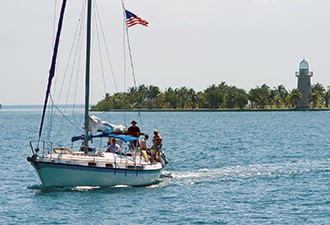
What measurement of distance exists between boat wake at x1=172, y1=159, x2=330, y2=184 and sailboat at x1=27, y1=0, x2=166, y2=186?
4.12m

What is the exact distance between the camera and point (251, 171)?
45.5 metres

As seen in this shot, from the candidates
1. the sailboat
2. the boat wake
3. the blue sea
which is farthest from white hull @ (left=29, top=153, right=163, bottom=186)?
the boat wake

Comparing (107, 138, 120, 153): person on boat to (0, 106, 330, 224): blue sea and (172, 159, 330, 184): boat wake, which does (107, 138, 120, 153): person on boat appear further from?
(172, 159, 330, 184): boat wake

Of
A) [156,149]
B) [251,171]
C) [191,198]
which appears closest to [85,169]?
[191,198]

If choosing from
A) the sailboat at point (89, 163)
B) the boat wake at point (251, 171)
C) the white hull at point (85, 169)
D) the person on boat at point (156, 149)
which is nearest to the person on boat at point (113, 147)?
the sailboat at point (89, 163)

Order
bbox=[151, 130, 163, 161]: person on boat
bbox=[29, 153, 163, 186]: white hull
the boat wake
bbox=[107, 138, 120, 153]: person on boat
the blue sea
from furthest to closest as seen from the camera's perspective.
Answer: the boat wake, bbox=[151, 130, 163, 161]: person on boat, bbox=[107, 138, 120, 153]: person on boat, bbox=[29, 153, 163, 186]: white hull, the blue sea

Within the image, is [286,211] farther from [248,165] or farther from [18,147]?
[18,147]

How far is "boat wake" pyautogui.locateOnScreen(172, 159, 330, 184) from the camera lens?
4225cm

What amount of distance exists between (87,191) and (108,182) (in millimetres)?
1142

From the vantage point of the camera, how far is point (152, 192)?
3575cm

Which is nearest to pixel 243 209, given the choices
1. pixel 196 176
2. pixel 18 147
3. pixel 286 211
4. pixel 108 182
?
pixel 286 211

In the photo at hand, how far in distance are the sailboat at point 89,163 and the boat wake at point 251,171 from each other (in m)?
4.12

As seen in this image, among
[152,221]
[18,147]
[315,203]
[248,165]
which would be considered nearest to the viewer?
[152,221]

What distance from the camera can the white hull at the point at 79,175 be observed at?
112 feet
